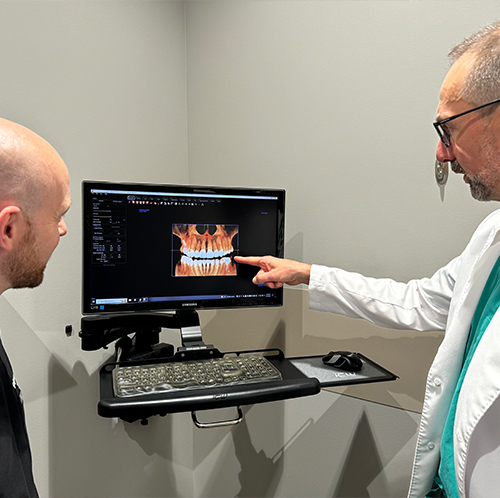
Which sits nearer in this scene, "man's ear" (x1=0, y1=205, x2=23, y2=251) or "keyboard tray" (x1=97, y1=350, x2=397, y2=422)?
"man's ear" (x1=0, y1=205, x2=23, y2=251)

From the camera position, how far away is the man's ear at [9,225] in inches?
32.2

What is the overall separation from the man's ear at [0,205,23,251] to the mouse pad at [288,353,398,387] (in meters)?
0.84

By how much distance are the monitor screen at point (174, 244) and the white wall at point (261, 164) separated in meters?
0.33

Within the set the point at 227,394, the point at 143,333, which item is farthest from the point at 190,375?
the point at 143,333

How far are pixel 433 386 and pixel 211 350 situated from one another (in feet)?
2.09

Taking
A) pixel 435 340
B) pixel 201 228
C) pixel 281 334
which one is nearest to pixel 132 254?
pixel 201 228

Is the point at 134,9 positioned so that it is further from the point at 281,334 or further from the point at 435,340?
the point at 435,340

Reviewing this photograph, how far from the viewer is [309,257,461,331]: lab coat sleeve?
4.51 feet

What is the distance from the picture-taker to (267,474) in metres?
2.01

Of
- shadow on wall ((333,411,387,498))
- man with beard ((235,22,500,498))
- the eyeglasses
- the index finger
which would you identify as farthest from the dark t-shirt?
shadow on wall ((333,411,387,498))

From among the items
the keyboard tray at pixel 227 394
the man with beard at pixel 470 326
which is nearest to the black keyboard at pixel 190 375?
the keyboard tray at pixel 227 394

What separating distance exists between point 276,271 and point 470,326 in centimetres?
61

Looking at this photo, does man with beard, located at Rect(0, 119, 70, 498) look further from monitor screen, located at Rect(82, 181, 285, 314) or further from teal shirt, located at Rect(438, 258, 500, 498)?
teal shirt, located at Rect(438, 258, 500, 498)

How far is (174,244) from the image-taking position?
4.88 feet
